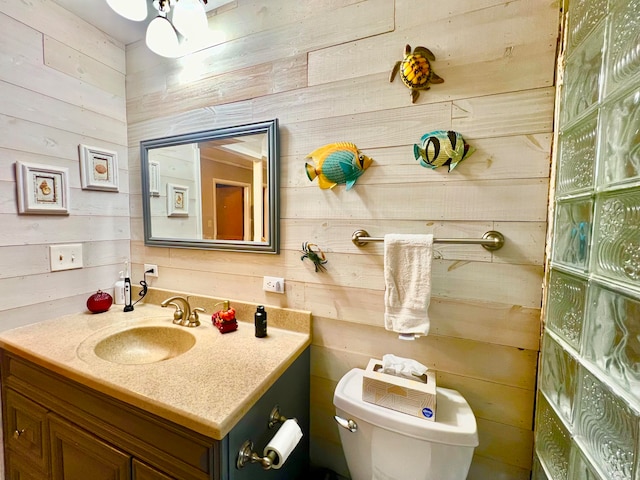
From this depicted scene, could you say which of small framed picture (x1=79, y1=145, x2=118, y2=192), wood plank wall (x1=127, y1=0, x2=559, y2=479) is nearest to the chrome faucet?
wood plank wall (x1=127, y1=0, x2=559, y2=479)

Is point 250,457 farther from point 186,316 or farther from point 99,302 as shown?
point 99,302

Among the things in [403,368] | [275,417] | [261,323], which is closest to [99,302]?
[261,323]

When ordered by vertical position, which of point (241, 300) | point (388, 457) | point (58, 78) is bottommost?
point (388, 457)

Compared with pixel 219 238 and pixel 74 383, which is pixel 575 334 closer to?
pixel 219 238

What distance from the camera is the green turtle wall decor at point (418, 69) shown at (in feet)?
2.96

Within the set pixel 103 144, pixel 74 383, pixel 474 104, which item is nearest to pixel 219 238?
pixel 74 383

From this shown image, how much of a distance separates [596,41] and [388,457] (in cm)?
126

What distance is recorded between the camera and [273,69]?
3.78ft

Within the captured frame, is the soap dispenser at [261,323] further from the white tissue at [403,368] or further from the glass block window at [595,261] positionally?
the glass block window at [595,261]

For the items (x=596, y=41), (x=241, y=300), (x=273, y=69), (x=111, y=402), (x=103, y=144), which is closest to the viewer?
(x=596, y=41)

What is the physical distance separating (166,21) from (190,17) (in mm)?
142

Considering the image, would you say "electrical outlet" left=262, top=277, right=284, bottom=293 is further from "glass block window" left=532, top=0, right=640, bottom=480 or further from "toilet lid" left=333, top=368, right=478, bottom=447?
"glass block window" left=532, top=0, right=640, bottom=480

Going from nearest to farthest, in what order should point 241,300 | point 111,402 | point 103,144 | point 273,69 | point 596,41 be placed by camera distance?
point 596,41 → point 111,402 → point 273,69 → point 241,300 → point 103,144

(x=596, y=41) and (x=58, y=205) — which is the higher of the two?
(x=596, y=41)
